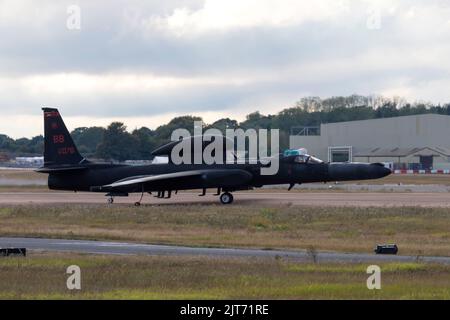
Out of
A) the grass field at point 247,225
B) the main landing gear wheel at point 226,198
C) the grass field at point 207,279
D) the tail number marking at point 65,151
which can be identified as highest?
the tail number marking at point 65,151

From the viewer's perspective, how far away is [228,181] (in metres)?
40.2

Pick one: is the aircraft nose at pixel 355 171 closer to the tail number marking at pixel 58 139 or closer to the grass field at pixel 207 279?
the tail number marking at pixel 58 139

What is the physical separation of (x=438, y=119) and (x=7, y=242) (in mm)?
95610

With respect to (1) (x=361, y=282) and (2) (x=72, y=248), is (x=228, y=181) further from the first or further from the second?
(1) (x=361, y=282)

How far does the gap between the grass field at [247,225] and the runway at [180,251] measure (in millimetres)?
1210

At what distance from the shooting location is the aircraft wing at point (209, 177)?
4016 cm

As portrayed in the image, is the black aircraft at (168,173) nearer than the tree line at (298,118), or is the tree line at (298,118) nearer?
the black aircraft at (168,173)

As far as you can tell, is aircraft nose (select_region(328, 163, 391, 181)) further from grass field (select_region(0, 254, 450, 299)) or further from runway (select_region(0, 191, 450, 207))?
grass field (select_region(0, 254, 450, 299))

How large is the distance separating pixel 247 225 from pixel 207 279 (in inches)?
546

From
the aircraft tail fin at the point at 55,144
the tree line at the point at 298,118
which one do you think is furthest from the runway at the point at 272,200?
the tree line at the point at 298,118

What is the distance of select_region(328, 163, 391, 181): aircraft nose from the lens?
135ft

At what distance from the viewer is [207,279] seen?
16.7 metres

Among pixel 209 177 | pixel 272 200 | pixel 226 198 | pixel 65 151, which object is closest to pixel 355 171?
pixel 272 200
